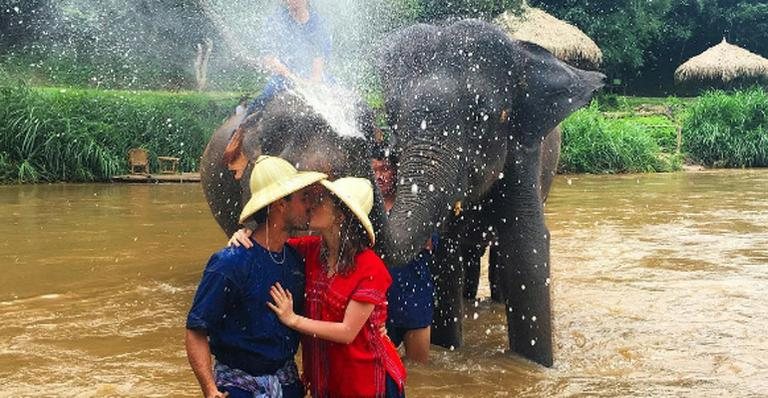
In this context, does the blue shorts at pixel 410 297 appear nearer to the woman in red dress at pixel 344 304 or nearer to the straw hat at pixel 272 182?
the woman in red dress at pixel 344 304

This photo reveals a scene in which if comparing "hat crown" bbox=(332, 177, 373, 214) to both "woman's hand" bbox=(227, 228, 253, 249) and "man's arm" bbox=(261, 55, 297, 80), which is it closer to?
"woman's hand" bbox=(227, 228, 253, 249)

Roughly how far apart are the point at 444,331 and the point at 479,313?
4.59 ft

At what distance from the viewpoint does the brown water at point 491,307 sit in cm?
499

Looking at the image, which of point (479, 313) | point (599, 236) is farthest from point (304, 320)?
point (599, 236)

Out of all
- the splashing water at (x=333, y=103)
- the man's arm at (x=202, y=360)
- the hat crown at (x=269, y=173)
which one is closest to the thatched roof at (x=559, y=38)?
the splashing water at (x=333, y=103)

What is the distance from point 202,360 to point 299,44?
330 centimetres

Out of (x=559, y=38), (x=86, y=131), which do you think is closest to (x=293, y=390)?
(x=86, y=131)

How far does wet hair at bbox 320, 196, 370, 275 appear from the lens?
118 inches

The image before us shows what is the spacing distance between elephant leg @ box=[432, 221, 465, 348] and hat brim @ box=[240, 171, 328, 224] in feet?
8.38

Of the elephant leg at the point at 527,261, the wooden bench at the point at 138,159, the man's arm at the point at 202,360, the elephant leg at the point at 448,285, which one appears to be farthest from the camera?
the wooden bench at the point at 138,159

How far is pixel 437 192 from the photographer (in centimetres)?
435

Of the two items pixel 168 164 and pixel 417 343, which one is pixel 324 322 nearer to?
pixel 417 343

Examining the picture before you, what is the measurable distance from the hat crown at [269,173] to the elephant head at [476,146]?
1082 millimetres

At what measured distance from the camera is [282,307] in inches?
112
